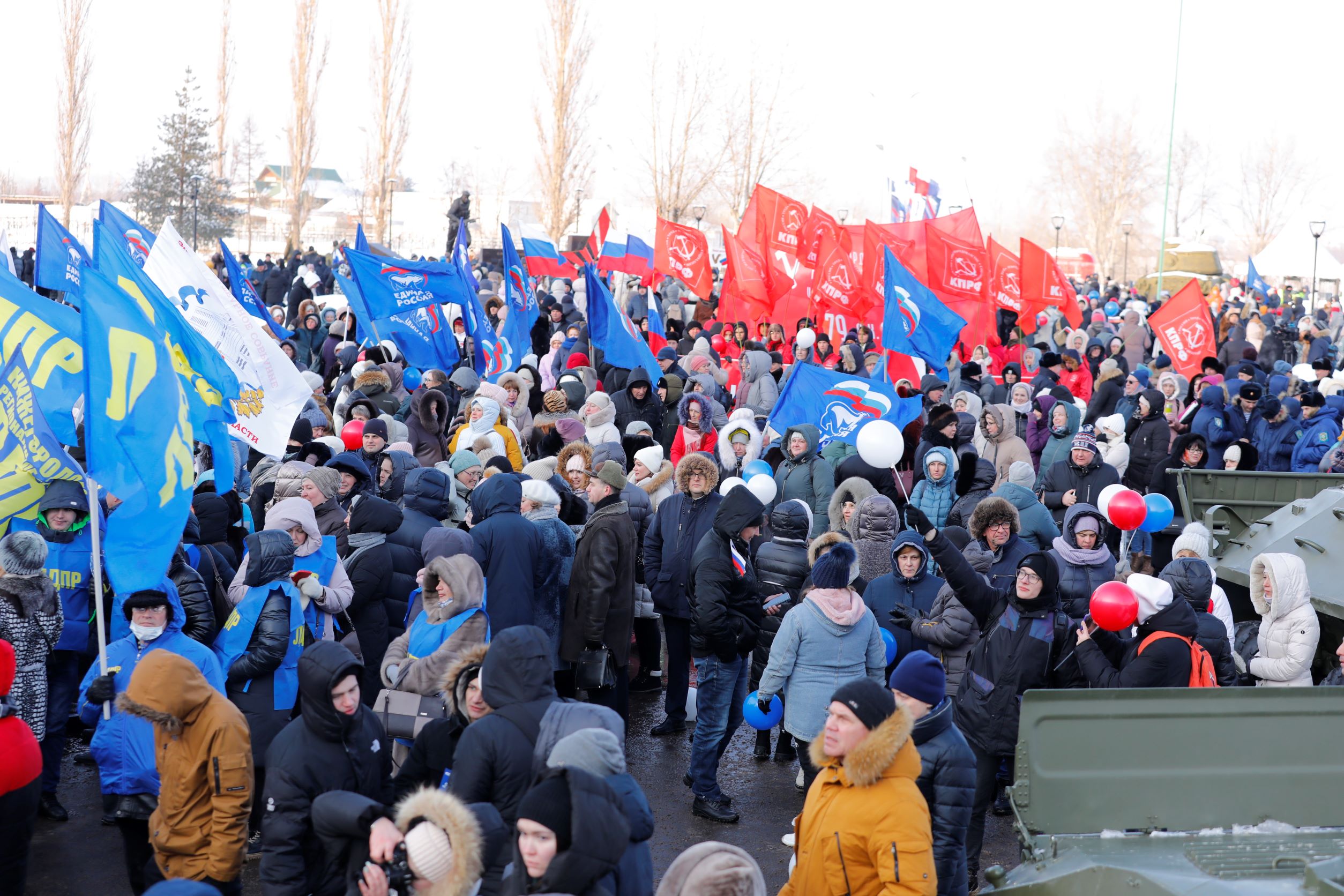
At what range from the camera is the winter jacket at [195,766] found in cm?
438

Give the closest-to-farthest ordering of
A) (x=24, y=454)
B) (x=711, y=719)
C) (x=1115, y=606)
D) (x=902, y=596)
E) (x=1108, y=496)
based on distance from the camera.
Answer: (x=1115, y=606) < (x=24, y=454) < (x=711, y=719) < (x=902, y=596) < (x=1108, y=496)

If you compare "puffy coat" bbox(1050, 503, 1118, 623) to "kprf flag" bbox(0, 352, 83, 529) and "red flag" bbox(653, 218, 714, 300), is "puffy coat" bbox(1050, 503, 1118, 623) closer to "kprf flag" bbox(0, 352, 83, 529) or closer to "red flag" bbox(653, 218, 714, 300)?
"kprf flag" bbox(0, 352, 83, 529)

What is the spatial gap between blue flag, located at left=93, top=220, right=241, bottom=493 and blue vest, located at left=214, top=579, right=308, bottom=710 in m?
1.31

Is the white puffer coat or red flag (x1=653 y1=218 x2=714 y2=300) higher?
red flag (x1=653 y1=218 x2=714 y2=300)

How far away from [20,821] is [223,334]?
179 inches

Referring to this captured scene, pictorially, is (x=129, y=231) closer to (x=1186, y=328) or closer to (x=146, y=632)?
(x=146, y=632)

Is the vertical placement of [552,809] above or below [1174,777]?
above

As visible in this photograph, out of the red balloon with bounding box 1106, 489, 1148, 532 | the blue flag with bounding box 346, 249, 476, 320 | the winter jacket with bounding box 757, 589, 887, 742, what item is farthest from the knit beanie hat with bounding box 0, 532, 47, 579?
the blue flag with bounding box 346, 249, 476, 320

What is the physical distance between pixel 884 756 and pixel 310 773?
1.96 meters

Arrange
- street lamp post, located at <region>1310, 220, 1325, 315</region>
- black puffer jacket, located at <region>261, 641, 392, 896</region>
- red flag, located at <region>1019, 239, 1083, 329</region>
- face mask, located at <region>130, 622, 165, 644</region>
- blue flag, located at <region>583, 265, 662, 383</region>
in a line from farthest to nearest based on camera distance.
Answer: street lamp post, located at <region>1310, 220, 1325, 315</region> < red flag, located at <region>1019, 239, 1083, 329</region> < blue flag, located at <region>583, 265, 662, 383</region> < face mask, located at <region>130, 622, 165, 644</region> < black puffer jacket, located at <region>261, 641, 392, 896</region>

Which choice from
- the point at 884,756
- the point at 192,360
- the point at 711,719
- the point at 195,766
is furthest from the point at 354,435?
the point at 884,756

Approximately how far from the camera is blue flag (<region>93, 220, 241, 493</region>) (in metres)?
6.34

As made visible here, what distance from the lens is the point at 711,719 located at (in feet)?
22.1

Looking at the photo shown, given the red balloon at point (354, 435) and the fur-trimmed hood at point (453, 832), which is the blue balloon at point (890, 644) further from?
the red balloon at point (354, 435)
